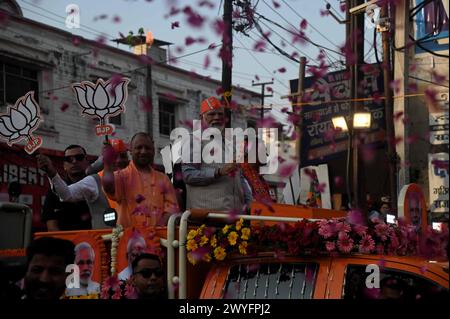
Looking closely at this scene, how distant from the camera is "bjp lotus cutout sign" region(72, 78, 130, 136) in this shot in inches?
227

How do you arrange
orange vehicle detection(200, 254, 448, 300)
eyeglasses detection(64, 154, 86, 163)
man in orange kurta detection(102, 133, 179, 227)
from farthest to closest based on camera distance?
eyeglasses detection(64, 154, 86, 163), man in orange kurta detection(102, 133, 179, 227), orange vehicle detection(200, 254, 448, 300)

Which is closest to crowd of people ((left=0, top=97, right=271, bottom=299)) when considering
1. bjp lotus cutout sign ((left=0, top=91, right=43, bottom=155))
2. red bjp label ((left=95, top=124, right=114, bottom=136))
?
red bjp label ((left=95, top=124, right=114, bottom=136))

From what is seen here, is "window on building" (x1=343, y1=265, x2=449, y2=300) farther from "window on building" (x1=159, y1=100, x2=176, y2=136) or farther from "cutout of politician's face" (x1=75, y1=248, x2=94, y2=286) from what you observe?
"window on building" (x1=159, y1=100, x2=176, y2=136)

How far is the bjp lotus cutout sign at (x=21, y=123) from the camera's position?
613 centimetres

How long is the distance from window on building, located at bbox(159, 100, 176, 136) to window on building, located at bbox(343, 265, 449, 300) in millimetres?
18847

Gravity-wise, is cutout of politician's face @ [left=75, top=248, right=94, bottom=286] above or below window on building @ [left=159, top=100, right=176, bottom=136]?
below

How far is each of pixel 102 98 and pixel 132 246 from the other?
127cm

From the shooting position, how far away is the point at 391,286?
13.8 ft

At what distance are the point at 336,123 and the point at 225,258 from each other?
881 cm

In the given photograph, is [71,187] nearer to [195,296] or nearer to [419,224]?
[195,296]

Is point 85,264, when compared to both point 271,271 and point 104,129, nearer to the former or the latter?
point 104,129

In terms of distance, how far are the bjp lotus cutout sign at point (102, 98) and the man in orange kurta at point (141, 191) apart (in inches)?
10.9

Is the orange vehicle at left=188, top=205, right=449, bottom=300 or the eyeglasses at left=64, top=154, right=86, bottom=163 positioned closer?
the orange vehicle at left=188, top=205, right=449, bottom=300

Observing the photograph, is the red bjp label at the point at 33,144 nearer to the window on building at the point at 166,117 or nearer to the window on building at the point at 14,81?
the window on building at the point at 14,81
